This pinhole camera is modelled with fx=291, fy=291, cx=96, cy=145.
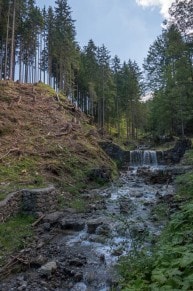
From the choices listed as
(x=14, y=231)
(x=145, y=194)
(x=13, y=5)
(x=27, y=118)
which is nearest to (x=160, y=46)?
(x=13, y=5)

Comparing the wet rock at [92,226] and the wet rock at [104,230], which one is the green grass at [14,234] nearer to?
the wet rock at [92,226]

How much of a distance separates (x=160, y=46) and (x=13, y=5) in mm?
22569

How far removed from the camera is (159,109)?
116ft

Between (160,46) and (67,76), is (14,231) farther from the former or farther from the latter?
(160,46)

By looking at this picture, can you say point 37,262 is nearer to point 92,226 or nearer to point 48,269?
point 48,269

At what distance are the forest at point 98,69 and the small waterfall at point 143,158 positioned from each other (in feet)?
15.1

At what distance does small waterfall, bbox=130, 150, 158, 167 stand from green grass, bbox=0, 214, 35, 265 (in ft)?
Answer: 65.3

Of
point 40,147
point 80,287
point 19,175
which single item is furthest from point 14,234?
point 40,147

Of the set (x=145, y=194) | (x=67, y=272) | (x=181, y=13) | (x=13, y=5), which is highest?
(x=13, y=5)

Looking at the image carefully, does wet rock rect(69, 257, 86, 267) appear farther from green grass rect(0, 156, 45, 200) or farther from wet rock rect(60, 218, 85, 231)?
green grass rect(0, 156, 45, 200)

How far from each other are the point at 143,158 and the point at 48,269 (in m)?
24.1

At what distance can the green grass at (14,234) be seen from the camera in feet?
26.3

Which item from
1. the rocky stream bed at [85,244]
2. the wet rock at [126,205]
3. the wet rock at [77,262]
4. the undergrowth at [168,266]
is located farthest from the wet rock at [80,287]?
the wet rock at [126,205]

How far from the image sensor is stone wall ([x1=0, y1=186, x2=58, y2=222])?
1041cm
